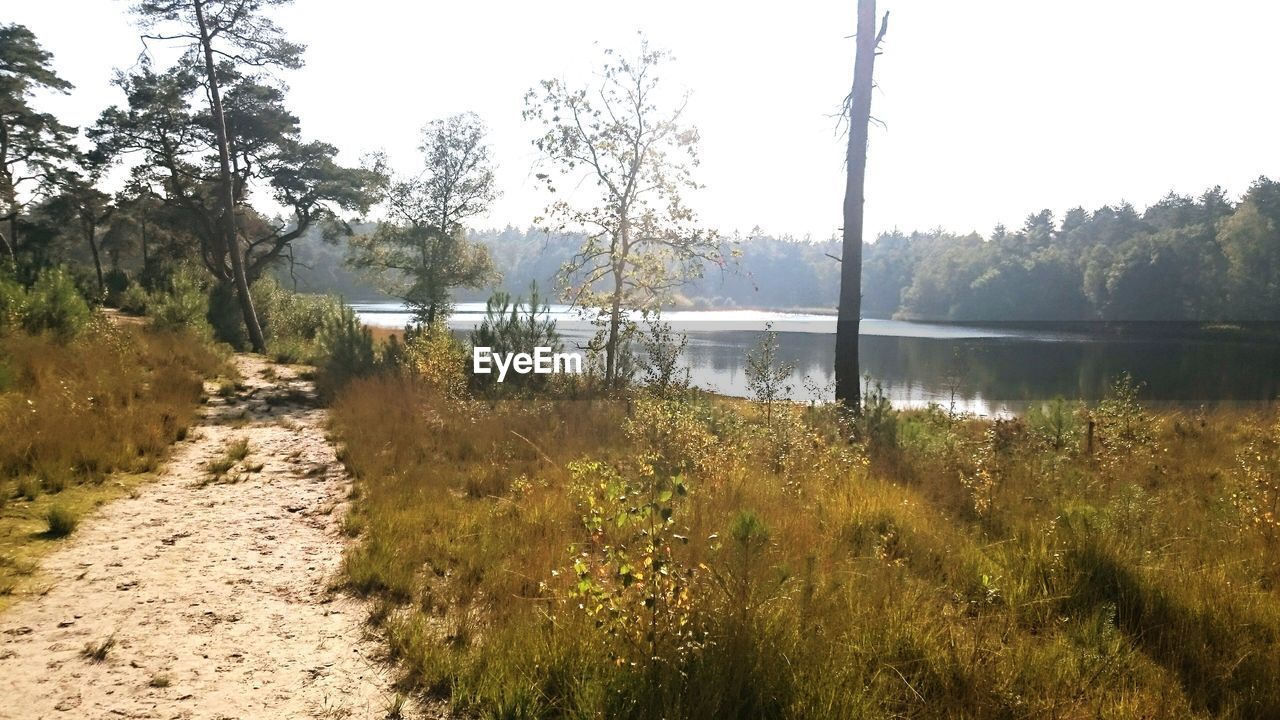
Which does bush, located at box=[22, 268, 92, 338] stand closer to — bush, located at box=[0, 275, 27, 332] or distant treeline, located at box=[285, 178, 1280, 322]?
bush, located at box=[0, 275, 27, 332]

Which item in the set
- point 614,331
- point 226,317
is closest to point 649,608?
point 614,331

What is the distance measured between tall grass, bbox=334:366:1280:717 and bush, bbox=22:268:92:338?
6822 millimetres

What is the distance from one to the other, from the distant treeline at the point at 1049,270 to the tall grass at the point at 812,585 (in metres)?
7.55

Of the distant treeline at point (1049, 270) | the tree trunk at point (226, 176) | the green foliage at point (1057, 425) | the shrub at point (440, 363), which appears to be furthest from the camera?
the distant treeline at point (1049, 270)

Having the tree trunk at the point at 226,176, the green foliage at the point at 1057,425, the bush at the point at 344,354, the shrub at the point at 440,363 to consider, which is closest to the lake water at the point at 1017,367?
the green foliage at the point at 1057,425

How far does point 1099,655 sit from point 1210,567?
4.49 feet

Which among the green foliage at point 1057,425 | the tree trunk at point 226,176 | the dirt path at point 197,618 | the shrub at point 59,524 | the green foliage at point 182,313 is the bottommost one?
the dirt path at point 197,618

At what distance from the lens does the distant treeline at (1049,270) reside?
51250 mm

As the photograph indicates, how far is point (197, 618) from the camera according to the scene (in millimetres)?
3277

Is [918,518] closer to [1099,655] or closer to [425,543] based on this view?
[1099,655]

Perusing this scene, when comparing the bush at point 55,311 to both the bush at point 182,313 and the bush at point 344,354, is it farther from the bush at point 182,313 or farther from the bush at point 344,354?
the bush at point 344,354

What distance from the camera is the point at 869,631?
2.81m

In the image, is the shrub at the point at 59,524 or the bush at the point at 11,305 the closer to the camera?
the shrub at the point at 59,524

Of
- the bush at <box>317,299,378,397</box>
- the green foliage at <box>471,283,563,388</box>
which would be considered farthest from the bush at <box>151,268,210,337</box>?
the green foliage at <box>471,283,563,388</box>
